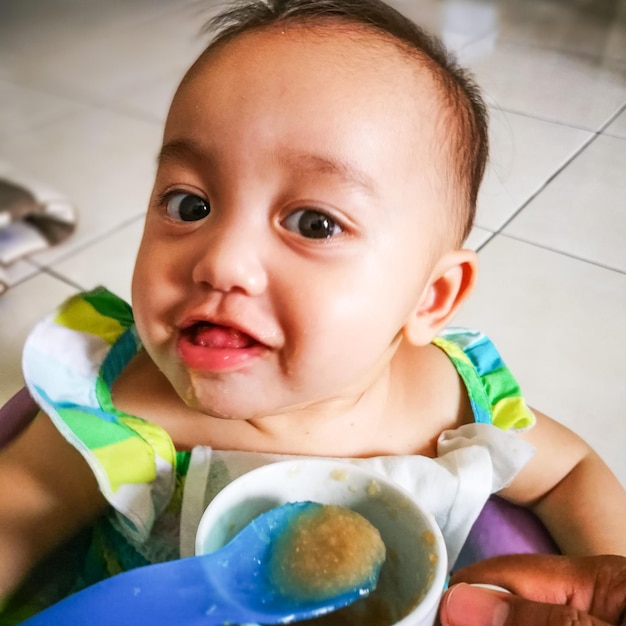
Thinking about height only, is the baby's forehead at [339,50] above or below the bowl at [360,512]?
above

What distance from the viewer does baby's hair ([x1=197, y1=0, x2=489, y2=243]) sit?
0.52m

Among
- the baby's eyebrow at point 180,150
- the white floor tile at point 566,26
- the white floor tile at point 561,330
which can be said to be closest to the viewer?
the baby's eyebrow at point 180,150

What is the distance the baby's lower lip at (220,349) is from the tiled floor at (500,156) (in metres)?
0.44

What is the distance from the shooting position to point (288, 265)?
17.9 inches

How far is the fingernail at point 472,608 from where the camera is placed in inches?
15.8

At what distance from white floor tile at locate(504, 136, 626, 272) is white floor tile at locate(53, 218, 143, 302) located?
54 centimetres

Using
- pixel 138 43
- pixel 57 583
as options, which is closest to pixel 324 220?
pixel 57 583

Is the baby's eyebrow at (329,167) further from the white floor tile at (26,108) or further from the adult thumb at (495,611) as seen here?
the white floor tile at (26,108)

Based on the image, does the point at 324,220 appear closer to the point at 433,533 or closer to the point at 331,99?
the point at 331,99

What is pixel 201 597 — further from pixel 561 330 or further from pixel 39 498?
pixel 561 330

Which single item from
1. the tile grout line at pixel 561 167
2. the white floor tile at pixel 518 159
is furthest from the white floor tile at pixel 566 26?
the white floor tile at pixel 518 159

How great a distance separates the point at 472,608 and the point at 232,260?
0.23 meters

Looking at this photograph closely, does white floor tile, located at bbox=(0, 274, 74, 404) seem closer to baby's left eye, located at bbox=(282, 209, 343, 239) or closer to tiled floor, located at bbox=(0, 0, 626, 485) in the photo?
tiled floor, located at bbox=(0, 0, 626, 485)

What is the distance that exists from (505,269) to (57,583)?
682 mm
